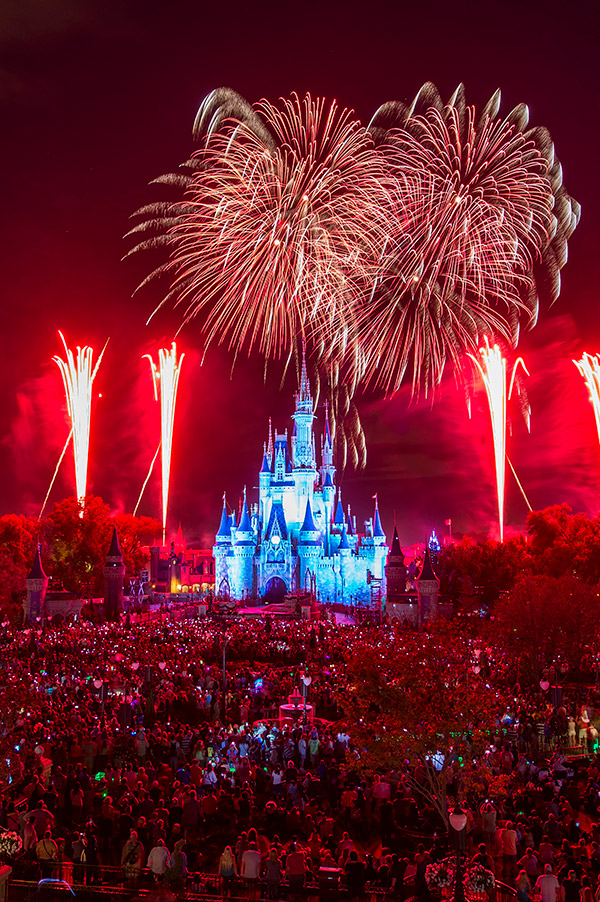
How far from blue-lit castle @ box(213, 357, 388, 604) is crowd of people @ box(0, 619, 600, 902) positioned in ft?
206

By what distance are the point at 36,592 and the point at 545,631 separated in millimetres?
37131

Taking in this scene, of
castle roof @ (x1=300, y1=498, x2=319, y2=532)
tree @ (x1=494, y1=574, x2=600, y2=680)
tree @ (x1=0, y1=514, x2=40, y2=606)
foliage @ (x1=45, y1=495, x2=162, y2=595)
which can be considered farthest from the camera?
castle roof @ (x1=300, y1=498, x2=319, y2=532)

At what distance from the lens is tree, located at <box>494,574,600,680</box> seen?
30.9m

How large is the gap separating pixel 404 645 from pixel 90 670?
13.7 metres

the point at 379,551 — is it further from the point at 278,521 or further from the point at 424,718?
the point at 424,718

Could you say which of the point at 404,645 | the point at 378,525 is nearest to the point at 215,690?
the point at 404,645

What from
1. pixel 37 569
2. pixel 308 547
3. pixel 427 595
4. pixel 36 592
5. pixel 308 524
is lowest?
pixel 427 595

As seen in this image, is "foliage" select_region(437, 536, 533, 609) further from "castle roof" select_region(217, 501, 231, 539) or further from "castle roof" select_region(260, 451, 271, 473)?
"castle roof" select_region(260, 451, 271, 473)

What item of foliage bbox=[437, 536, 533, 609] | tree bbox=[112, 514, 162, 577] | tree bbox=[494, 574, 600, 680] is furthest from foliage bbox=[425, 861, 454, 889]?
tree bbox=[112, 514, 162, 577]

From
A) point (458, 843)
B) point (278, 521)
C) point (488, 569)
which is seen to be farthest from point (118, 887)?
point (278, 521)

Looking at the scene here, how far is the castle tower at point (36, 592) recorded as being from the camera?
53594 mm

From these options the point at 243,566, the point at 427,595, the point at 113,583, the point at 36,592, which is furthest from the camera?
the point at 243,566

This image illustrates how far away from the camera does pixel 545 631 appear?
31.4m

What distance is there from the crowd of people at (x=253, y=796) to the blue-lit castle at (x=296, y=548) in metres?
62.7
